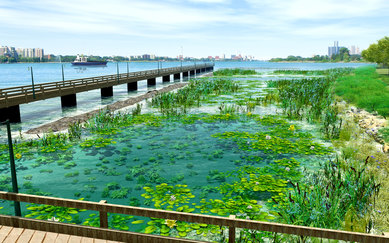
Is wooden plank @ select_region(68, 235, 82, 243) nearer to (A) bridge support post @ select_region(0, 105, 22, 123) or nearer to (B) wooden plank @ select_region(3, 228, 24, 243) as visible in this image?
(B) wooden plank @ select_region(3, 228, 24, 243)

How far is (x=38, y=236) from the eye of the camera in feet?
16.1

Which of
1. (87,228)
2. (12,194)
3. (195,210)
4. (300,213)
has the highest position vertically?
(12,194)

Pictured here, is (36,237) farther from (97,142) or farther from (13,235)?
(97,142)

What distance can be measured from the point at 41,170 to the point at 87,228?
7.68 m

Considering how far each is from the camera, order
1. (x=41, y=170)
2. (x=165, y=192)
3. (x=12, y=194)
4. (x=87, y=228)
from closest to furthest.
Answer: (x=87, y=228)
(x=12, y=194)
(x=165, y=192)
(x=41, y=170)

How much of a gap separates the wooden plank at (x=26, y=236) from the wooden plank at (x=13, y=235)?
0.06m

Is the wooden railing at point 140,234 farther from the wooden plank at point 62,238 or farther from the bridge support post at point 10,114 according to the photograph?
the bridge support post at point 10,114

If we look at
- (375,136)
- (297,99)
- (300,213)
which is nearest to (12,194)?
(300,213)

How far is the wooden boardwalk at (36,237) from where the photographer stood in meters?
4.80

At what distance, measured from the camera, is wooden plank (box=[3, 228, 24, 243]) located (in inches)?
188

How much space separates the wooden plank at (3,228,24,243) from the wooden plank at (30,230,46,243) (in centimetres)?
26

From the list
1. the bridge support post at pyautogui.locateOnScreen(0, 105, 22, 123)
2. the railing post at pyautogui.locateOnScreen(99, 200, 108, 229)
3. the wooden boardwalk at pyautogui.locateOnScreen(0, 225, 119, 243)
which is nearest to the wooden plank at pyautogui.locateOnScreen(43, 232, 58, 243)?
the wooden boardwalk at pyautogui.locateOnScreen(0, 225, 119, 243)

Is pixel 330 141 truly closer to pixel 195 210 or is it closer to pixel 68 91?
pixel 195 210

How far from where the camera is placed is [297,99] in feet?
80.8
